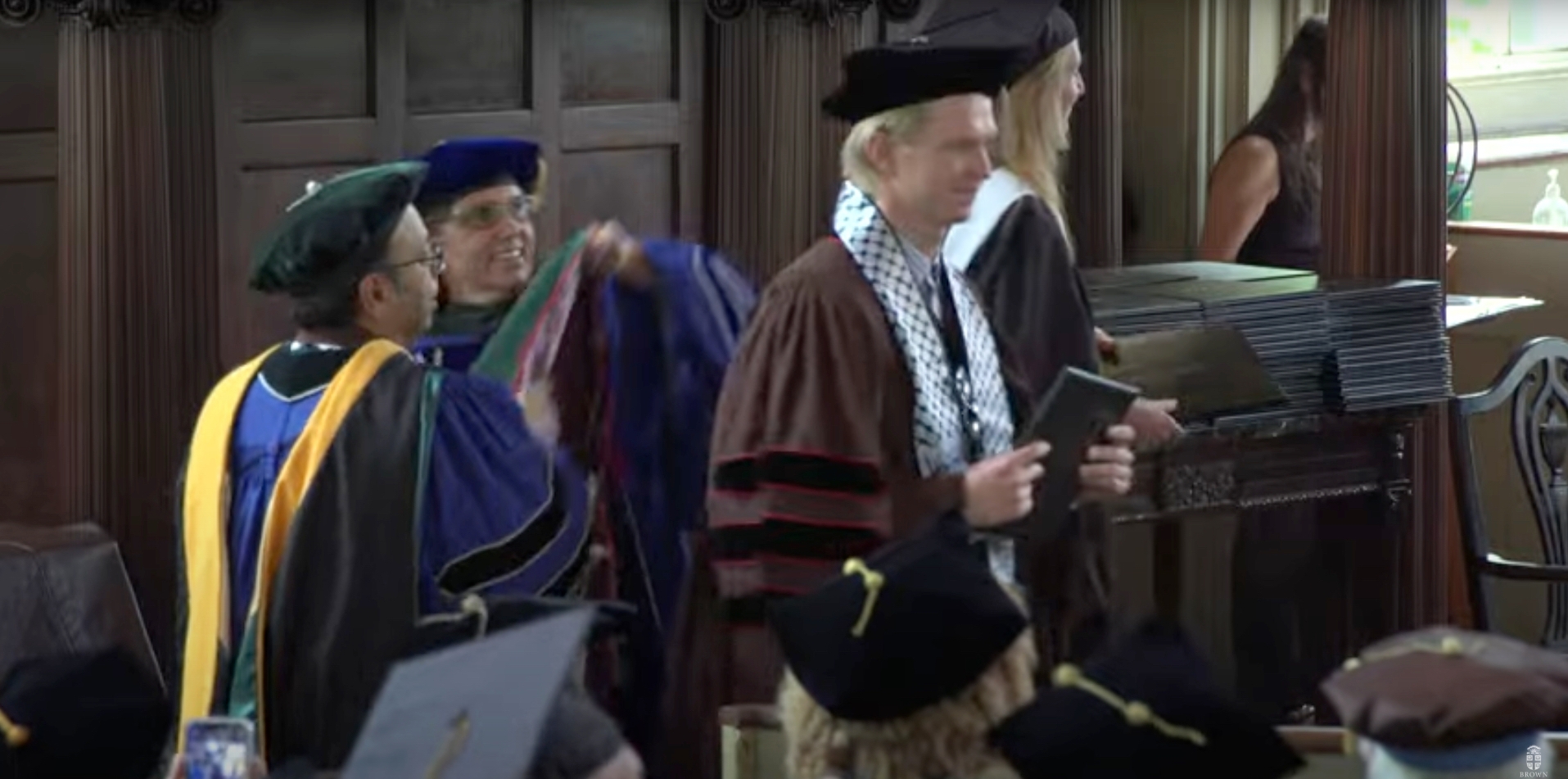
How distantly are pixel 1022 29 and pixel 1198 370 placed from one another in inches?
31.4

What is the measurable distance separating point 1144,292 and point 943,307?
175cm

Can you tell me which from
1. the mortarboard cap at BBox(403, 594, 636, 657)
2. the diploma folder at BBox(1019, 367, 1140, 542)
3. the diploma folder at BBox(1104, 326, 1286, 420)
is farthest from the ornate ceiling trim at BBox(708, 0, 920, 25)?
the mortarboard cap at BBox(403, 594, 636, 657)

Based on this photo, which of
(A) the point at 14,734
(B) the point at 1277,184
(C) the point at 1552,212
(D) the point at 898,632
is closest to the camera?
(A) the point at 14,734

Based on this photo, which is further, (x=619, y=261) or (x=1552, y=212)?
(x=1552, y=212)

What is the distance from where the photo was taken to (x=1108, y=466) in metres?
4.62

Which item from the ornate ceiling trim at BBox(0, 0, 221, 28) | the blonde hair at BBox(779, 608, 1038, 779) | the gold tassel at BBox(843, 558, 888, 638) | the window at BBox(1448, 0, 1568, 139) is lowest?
the blonde hair at BBox(779, 608, 1038, 779)

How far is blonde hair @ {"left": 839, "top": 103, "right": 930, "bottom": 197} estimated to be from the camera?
4473mm

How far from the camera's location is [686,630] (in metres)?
5.13

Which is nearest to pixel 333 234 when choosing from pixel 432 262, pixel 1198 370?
pixel 432 262

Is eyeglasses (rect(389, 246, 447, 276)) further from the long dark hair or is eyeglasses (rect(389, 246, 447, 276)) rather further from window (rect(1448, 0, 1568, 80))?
window (rect(1448, 0, 1568, 80))

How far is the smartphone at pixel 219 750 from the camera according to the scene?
3721 mm

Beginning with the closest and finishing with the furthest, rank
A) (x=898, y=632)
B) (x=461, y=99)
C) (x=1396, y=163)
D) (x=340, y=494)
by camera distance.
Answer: (x=898, y=632) → (x=340, y=494) → (x=461, y=99) → (x=1396, y=163)

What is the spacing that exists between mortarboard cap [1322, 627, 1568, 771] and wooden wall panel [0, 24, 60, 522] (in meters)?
3.27

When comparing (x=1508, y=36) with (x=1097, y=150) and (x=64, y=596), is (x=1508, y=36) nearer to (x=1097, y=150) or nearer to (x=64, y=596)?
(x=1097, y=150)
